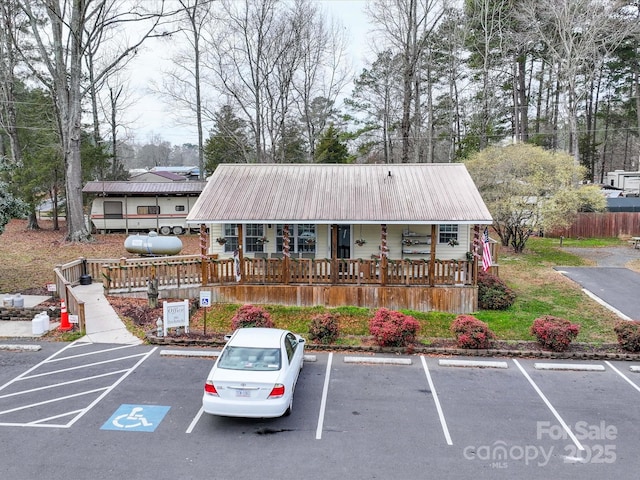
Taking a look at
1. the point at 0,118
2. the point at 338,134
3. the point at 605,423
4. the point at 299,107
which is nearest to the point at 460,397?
the point at 605,423

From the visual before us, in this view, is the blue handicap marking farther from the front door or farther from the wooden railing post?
the front door

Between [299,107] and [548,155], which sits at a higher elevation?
[299,107]

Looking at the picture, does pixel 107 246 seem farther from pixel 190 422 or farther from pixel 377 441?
pixel 377 441

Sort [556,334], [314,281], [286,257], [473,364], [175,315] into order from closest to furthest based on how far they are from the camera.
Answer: [473,364] → [556,334] → [175,315] → [286,257] → [314,281]

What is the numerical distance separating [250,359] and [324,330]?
390 centimetres

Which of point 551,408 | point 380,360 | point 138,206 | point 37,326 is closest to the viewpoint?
point 551,408

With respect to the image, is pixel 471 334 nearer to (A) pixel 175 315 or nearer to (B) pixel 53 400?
(A) pixel 175 315

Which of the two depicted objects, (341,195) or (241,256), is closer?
(241,256)

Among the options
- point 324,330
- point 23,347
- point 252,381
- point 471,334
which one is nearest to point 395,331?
point 324,330

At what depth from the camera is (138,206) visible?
3038cm

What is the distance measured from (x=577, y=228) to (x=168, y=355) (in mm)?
29779

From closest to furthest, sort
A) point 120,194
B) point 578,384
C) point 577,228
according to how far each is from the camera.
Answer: point 578,384, point 120,194, point 577,228

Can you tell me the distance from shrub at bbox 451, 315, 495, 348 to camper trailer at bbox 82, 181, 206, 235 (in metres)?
21.8

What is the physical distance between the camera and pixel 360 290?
52.0 ft
